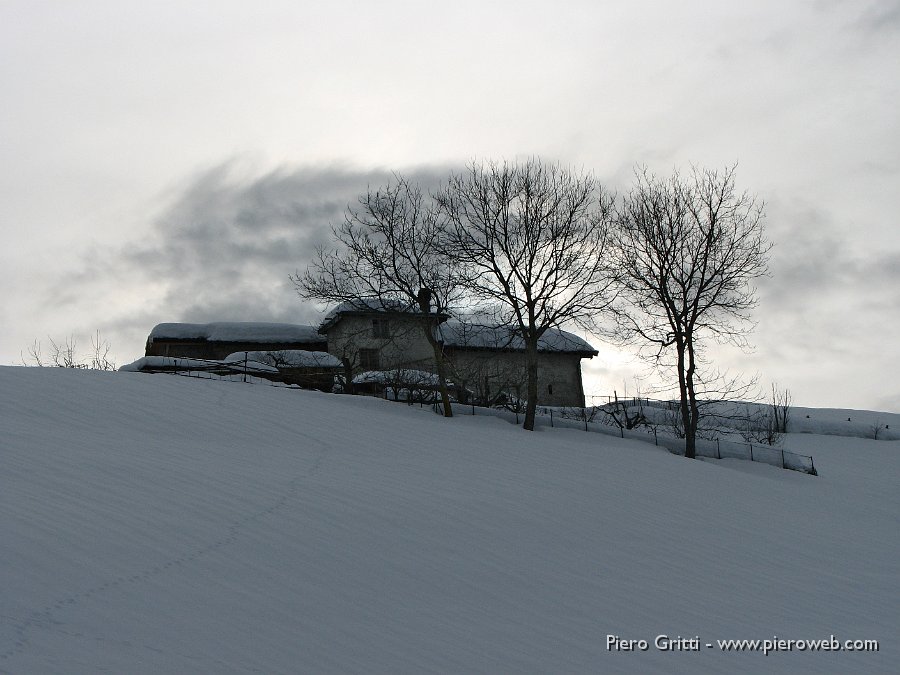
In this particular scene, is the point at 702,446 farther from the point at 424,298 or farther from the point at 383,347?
the point at 383,347

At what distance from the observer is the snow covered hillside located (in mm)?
7402

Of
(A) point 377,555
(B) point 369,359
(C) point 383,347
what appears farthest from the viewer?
(B) point 369,359

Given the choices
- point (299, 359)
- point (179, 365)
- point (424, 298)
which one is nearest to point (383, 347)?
point (299, 359)

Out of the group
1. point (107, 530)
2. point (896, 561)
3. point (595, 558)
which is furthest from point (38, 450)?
point (896, 561)

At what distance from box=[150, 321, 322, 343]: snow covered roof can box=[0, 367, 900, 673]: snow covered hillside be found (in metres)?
24.7

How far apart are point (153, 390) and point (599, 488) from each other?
12.4 m

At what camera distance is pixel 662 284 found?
30.3 meters

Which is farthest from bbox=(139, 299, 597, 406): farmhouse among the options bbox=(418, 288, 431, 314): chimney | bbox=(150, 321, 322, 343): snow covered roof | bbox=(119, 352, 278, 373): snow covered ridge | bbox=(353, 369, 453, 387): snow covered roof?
bbox=(418, 288, 431, 314): chimney

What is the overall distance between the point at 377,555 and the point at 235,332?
1487 inches

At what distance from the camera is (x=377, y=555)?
10500mm

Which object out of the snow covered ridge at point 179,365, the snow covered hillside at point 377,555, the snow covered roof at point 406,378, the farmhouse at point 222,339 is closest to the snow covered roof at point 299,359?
the snow covered roof at point 406,378

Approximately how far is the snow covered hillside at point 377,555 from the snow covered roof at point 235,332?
2472 centimetres

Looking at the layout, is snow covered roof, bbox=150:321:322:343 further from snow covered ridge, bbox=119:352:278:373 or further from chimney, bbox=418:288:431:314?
chimney, bbox=418:288:431:314

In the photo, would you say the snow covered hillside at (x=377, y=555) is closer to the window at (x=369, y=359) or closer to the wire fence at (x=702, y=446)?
the wire fence at (x=702, y=446)
